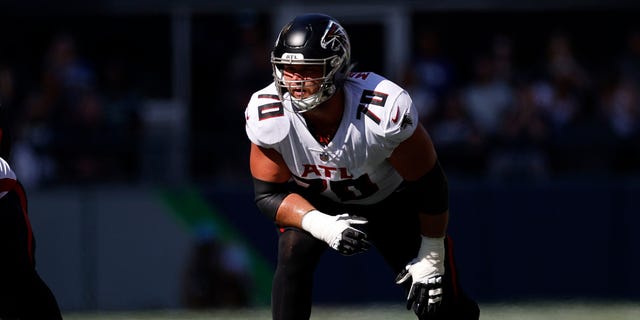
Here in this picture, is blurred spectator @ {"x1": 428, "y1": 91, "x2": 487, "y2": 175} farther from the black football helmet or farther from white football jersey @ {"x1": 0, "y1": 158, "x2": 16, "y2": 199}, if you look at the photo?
white football jersey @ {"x1": 0, "y1": 158, "x2": 16, "y2": 199}

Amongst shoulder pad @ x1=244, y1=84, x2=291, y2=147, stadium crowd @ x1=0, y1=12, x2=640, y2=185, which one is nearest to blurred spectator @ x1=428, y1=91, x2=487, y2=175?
stadium crowd @ x1=0, y1=12, x2=640, y2=185

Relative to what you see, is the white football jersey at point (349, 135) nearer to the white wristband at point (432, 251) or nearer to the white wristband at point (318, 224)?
the white wristband at point (318, 224)

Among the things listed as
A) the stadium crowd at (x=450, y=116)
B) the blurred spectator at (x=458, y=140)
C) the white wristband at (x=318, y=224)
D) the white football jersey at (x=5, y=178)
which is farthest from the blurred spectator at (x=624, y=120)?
the white football jersey at (x=5, y=178)

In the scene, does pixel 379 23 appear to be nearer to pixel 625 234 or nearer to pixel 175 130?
pixel 175 130

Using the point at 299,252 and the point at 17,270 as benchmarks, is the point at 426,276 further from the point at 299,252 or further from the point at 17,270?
the point at 17,270

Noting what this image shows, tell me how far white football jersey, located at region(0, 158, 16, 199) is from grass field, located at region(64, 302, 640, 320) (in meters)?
2.68

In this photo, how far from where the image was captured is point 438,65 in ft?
33.0

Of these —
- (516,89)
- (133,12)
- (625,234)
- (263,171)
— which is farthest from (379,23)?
(263,171)

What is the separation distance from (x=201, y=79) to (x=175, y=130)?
53cm

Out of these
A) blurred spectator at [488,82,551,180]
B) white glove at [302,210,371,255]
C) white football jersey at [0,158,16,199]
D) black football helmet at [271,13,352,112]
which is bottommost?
blurred spectator at [488,82,551,180]

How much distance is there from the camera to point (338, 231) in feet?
14.7

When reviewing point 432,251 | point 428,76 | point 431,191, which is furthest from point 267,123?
point 428,76

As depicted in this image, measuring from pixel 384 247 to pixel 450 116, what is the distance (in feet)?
15.7

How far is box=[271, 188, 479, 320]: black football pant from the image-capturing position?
4652 millimetres
